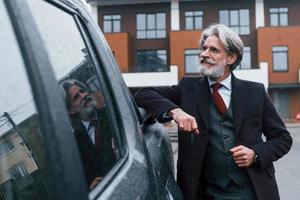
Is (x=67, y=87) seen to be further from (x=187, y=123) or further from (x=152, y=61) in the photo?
(x=152, y=61)

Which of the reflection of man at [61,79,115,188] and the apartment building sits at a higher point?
the apartment building

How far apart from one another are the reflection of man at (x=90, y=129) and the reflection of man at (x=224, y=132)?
113cm

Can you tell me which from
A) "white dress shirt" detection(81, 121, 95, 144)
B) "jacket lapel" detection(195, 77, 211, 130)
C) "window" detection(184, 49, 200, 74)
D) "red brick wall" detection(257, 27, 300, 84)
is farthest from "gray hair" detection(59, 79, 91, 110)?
"red brick wall" detection(257, 27, 300, 84)

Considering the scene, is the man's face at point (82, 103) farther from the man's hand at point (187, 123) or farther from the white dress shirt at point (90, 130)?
the man's hand at point (187, 123)

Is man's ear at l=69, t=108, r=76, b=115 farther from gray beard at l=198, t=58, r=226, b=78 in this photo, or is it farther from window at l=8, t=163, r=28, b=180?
gray beard at l=198, t=58, r=226, b=78

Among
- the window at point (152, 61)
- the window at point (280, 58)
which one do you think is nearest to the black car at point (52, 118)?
the window at point (280, 58)

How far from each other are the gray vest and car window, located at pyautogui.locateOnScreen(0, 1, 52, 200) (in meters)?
1.74

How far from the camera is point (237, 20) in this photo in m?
38.6

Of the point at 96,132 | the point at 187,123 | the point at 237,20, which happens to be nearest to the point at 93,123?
the point at 96,132

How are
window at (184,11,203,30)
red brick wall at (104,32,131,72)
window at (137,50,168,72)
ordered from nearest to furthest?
red brick wall at (104,32,131,72), window at (184,11,203,30), window at (137,50,168,72)

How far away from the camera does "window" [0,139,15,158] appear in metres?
1.14

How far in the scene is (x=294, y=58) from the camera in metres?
36.7

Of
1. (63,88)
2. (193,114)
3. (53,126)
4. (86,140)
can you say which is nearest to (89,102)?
(86,140)

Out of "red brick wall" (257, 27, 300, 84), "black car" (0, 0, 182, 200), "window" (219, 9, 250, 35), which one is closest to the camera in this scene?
"black car" (0, 0, 182, 200)
